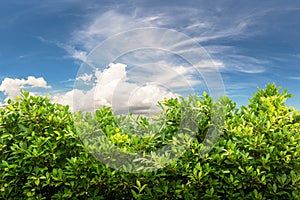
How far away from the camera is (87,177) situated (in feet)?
15.7

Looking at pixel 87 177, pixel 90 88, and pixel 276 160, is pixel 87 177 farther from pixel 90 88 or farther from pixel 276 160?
pixel 276 160

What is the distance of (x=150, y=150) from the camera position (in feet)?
15.9

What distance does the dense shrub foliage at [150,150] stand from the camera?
4742mm

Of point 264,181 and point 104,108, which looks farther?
point 104,108

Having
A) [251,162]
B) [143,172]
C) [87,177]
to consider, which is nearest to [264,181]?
[251,162]

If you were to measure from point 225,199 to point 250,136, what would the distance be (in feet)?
3.13

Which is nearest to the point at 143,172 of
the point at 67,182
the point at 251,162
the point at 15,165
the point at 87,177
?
the point at 87,177

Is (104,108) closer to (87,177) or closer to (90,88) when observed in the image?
(90,88)

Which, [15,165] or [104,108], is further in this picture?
[104,108]

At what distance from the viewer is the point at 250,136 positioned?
194 inches

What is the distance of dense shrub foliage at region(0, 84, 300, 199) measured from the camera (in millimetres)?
4742

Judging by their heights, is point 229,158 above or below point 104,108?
below

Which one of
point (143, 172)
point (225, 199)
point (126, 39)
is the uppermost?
point (126, 39)

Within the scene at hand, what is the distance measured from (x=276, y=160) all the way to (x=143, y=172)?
6.06 feet
